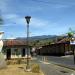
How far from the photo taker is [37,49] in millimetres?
177750

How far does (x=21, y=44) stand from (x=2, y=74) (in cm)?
4384

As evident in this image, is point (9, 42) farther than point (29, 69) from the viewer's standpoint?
Yes

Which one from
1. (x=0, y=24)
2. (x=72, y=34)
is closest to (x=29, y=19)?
(x=0, y=24)

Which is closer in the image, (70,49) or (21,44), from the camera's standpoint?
(21,44)

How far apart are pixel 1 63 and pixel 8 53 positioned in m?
40.4

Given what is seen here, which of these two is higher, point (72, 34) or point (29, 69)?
point (72, 34)

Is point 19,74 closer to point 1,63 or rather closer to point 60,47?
point 1,63

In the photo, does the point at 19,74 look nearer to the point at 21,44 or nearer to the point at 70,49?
the point at 21,44

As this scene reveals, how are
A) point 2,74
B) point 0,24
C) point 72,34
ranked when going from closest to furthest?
point 2,74
point 0,24
point 72,34

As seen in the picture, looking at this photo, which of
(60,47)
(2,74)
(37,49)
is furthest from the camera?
(37,49)

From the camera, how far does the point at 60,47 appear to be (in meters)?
100

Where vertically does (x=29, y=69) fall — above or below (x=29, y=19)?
below

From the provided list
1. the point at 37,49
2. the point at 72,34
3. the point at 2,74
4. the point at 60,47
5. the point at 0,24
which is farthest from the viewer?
the point at 37,49

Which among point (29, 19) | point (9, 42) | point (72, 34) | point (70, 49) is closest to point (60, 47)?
point (70, 49)
